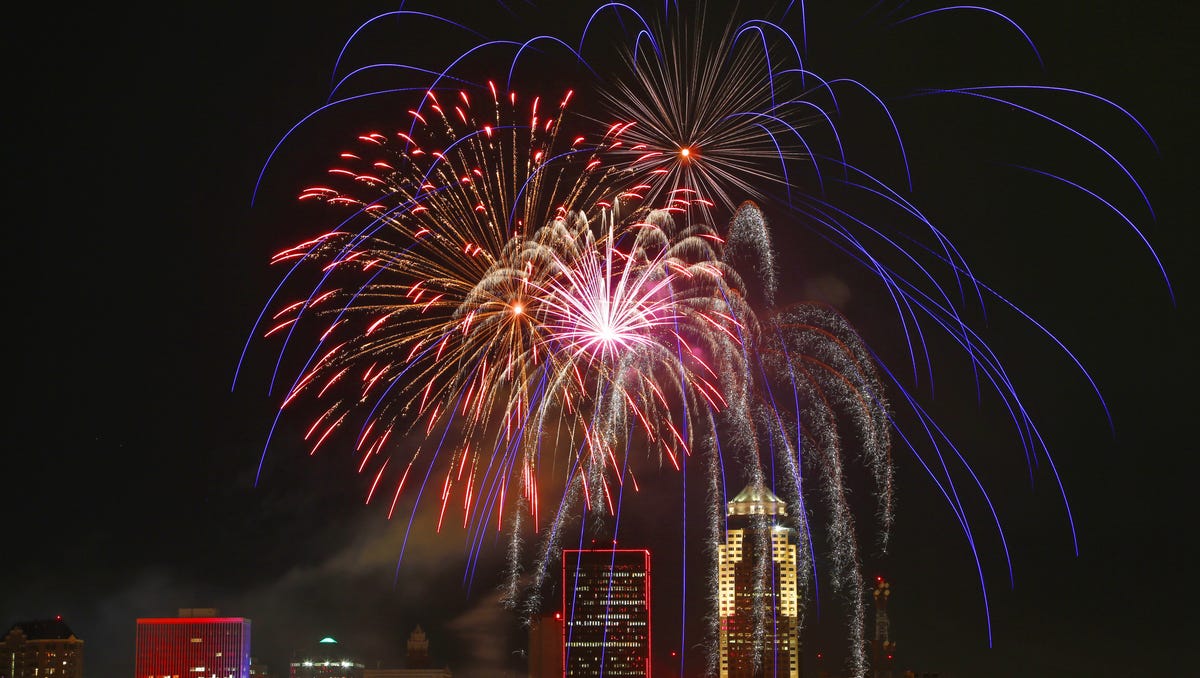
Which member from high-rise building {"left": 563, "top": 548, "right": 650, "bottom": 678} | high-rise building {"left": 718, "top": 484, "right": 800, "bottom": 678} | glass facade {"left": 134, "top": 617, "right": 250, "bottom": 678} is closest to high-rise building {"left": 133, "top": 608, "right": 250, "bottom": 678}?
glass facade {"left": 134, "top": 617, "right": 250, "bottom": 678}

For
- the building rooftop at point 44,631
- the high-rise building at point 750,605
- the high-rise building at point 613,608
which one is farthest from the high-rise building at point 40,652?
the high-rise building at point 750,605

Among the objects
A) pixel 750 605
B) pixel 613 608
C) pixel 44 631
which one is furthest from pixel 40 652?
pixel 750 605

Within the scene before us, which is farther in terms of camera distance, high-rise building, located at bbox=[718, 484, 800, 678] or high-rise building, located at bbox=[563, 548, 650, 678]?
high-rise building, located at bbox=[563, 548, 650, 678]

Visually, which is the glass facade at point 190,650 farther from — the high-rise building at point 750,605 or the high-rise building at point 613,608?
the high-rise building at point 750,605

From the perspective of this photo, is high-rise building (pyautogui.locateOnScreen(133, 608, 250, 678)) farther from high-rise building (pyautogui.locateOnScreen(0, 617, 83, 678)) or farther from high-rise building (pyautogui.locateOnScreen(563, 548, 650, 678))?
high-rise building (pyautogui.locateOnScreen(563, 548, 650, 678))

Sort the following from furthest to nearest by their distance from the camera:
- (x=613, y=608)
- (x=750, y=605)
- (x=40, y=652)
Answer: (x=40, y=652) → (x=613, y=608) → (x=750, y=605)

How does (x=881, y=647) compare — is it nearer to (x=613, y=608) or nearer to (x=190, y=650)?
(x=613, y=608)
